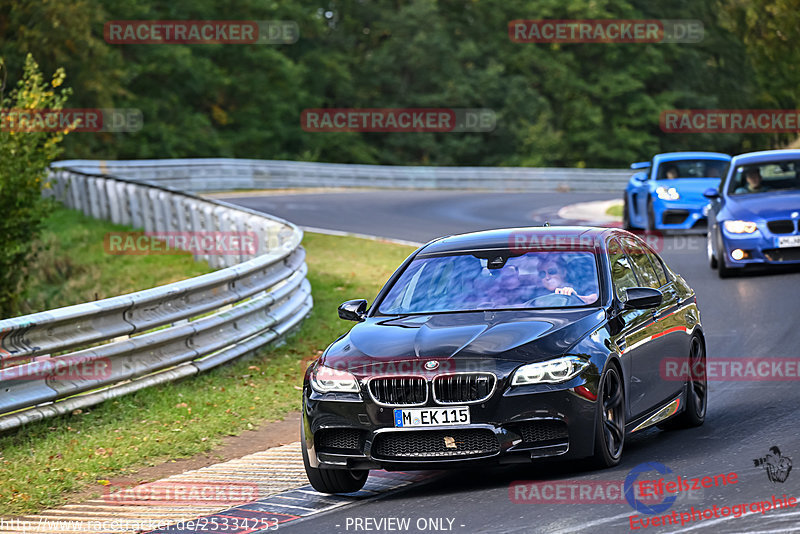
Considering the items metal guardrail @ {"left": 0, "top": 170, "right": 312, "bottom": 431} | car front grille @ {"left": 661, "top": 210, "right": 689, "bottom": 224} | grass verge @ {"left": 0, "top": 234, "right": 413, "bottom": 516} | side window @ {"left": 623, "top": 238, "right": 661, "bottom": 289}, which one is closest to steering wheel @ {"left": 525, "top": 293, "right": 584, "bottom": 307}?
side window @ {"left": 623, "top": 238, "right": 661, "bottom": 289}

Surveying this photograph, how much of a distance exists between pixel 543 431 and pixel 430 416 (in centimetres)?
60

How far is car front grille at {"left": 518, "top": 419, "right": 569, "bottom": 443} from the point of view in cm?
700

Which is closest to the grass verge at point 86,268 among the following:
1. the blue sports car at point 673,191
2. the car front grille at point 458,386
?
the blue sports car at point 673,191

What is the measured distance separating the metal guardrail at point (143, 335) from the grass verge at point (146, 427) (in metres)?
0.14

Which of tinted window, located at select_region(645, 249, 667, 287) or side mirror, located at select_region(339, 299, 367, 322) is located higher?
side mirror, located at select_region(339, 299, 367, 322)

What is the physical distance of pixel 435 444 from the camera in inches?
277

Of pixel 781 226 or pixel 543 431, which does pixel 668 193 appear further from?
pixel 543 431

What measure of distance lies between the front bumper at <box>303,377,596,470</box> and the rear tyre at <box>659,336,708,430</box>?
203cm

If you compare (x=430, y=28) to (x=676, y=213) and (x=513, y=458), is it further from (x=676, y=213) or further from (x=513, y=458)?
(x=513, y=458)

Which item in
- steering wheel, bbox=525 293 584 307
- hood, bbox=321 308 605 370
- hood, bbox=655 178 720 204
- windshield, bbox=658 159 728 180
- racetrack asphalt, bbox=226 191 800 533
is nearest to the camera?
racetrack asphalt, bbox=226 191 800 533

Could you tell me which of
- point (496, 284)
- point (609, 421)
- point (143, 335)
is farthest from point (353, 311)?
point (143, 335)

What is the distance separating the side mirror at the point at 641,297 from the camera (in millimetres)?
8016

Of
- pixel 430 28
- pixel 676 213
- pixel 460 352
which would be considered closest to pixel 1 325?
pixel 460 352

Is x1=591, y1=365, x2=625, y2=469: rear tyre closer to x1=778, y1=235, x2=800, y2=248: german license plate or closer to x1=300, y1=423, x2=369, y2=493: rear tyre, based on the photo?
x1=300, y1=423, x2=369, y2=493: rear tyre
